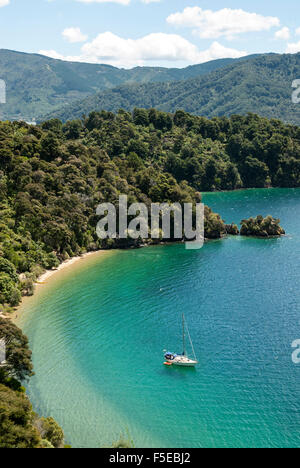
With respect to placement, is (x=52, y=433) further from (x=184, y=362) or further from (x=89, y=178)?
(x=89, y=178)

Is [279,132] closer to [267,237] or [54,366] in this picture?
[267,237]

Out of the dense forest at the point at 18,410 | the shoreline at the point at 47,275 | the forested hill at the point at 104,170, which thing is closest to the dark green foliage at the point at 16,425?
the dense forest at the point at 18,410

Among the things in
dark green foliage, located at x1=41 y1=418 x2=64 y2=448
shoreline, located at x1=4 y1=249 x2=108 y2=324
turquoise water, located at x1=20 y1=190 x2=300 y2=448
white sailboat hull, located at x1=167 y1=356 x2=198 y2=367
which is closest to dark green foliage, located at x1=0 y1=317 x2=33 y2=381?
turquoise water, located at x1=20 y1=190 x2=300 y2=448

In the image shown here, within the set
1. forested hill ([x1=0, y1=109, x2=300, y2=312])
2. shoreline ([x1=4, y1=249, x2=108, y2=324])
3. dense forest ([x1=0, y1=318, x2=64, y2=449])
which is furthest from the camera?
forested hill ([x1=0, y1=109, x2=300, y2=312])

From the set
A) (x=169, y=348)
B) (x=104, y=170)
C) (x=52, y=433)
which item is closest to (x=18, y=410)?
(x=52, y=433)

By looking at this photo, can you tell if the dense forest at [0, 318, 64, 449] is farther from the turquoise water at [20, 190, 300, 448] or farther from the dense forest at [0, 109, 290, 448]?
the turquoise water at [20, 190, 300, 448]

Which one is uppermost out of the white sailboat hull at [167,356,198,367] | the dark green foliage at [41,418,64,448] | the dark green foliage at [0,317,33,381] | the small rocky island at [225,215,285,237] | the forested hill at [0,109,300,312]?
the forested hill at [0,109,300,312]

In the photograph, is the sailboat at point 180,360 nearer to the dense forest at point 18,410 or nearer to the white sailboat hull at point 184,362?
the white sailboat hull at point 184,362
